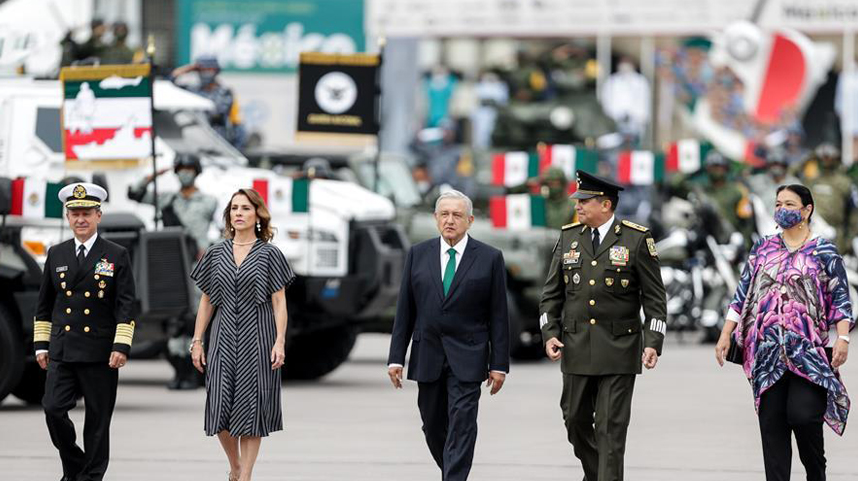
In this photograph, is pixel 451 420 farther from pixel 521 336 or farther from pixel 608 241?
pixel 521 336

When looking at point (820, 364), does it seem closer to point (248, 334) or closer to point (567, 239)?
point (567, 239)

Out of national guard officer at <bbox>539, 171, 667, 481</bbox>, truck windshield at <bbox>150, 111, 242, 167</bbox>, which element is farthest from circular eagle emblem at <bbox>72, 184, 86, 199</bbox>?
truck windshield at <bbox>150, 111, 242, 167</bbox>

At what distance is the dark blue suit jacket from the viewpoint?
429 inches

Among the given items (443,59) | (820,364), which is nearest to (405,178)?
(820,364)

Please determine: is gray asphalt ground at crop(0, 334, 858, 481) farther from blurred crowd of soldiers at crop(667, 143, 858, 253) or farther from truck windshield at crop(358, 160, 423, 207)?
blurred crowd of soldiers at crop(667, 143, 858, 253)

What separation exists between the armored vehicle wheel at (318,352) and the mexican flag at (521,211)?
8.20 ft

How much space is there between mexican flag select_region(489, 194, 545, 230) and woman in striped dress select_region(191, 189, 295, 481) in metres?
10.3

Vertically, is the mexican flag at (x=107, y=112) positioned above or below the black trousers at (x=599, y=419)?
above

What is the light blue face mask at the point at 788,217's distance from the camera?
10648mm

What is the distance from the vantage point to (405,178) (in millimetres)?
22750

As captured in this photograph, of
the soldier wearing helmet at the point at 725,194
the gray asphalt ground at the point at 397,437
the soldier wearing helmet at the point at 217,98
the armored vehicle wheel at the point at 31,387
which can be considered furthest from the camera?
the soldier wearing helmet at the point at 725,194

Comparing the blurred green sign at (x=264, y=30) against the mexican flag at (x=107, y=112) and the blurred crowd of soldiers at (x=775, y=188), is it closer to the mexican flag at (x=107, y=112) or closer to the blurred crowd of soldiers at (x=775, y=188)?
the blurred crowd of soldiers at (x=775, y=188)

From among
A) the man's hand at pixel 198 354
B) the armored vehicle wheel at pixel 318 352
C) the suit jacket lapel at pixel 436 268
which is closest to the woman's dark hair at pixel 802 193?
the suit jacket lapel at pixel 436 268

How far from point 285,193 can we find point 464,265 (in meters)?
7.40
